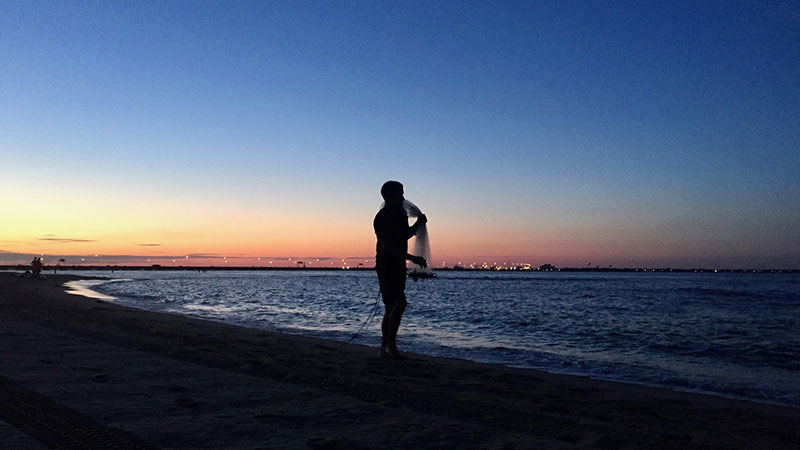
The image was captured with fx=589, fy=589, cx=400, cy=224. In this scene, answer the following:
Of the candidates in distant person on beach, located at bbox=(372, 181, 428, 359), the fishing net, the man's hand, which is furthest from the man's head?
the man's hand

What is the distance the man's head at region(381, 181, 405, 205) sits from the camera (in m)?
8.37

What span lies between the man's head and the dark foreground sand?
7.58ft

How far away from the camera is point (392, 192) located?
838cm

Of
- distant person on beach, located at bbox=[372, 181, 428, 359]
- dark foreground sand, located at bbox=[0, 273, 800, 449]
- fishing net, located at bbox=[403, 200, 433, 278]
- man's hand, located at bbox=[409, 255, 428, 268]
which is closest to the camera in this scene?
dark foreground sand, located at bbox=[0, 273, 800, 449]

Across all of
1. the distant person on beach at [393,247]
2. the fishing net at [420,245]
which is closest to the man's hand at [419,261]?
the distant person on beach at [393,247]

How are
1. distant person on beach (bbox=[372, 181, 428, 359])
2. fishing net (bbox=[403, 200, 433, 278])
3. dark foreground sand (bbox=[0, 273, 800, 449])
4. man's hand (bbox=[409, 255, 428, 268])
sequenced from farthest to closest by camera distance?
fishing net (bbox=[403, 200, 433, 278])
man's hand (bbox=[409, 255, 428, 268])
distant person on beach (bbox=[372, 181, 428, 359])
dark foreground sand (bbox=[0, 273, 800, 449])

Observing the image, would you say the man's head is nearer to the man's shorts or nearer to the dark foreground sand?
the man's shorts

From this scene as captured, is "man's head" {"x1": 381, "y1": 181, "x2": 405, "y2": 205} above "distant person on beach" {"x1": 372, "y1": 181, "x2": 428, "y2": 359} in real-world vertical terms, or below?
above

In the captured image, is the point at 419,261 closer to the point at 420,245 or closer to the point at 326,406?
the point at 420,245

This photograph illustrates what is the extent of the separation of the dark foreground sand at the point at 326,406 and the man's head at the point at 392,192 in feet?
7.58

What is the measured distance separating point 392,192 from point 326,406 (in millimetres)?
3755

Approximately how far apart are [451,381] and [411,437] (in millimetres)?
2919


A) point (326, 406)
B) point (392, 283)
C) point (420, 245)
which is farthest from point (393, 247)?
point (326, 406)

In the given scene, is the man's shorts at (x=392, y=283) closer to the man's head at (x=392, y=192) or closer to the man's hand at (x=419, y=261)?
the man's hand at (x=419, y=261)
